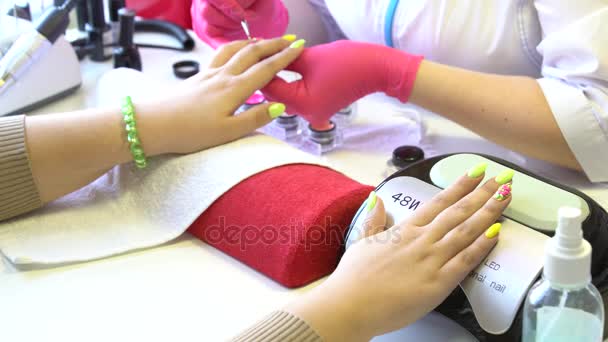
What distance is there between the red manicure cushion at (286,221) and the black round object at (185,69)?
0.39 m

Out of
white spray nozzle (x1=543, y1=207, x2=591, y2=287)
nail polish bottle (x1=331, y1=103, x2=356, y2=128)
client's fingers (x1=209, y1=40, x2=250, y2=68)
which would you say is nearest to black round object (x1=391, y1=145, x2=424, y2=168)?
nail polish bottle (x1=331, y1=103, x2=356, y2=128)

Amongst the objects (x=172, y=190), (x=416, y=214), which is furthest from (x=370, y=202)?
(x=172, y=190)

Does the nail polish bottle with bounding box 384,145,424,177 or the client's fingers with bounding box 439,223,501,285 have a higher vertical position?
the client's fingers with bounding box 439,223,501,285

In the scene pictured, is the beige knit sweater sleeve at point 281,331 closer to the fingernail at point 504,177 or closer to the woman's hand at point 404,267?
the woman's hand at point 404,267

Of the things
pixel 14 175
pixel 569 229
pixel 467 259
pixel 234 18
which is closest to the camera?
pixel 569 229

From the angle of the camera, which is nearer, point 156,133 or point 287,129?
point 156,133

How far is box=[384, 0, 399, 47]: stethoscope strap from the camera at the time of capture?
0.81m

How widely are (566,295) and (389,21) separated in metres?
0.51

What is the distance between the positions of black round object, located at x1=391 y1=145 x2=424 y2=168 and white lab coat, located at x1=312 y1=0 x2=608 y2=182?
0.15 meters

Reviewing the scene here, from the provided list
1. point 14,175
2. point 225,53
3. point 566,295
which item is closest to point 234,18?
point 225,53

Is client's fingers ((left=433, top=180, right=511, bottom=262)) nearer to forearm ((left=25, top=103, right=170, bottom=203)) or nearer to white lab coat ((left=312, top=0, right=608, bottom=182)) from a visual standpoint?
white lab coat ((left=312, top=0, right=608, bottom=182))

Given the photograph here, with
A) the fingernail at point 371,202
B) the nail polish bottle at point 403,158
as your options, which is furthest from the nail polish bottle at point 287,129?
the fingernail at point 371,202

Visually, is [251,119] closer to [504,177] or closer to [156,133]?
[156,133]

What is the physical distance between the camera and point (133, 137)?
26.0 inches
